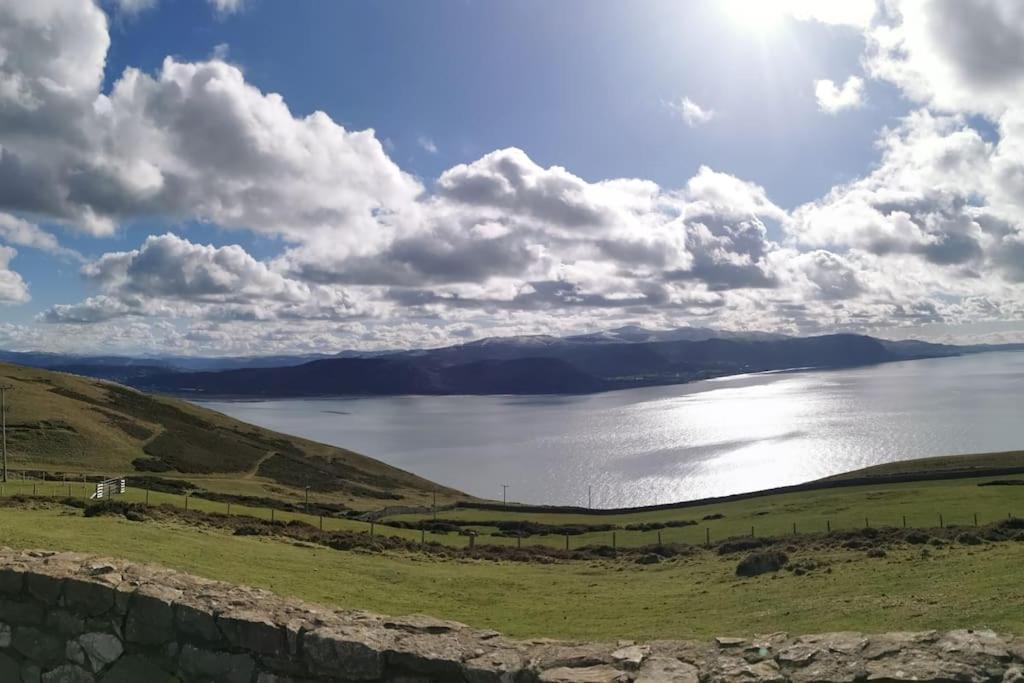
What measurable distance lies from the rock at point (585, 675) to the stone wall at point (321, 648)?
0.06 feet

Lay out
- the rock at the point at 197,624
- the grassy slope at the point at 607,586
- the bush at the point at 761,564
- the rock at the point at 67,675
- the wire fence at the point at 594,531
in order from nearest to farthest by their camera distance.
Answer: the rock at the point at 197,624 < the rock at the point at 67,675 < the grassy slope at the point at 607,586 < the bush at the point at 761,564 < the wire fence at the point at 594,531

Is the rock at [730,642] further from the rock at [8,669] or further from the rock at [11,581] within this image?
the rock at [11,581]

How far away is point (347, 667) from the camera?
6836 mm

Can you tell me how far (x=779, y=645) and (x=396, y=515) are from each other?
67.3 metres

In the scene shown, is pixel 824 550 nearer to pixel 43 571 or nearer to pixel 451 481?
pixel 43 571

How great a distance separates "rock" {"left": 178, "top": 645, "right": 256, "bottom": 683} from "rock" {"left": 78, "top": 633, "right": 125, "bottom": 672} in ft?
2.70

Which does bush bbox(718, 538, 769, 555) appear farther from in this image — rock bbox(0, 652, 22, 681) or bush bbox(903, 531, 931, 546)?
rock bbox(0, 652, 22, 681)

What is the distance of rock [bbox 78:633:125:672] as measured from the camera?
7398mm

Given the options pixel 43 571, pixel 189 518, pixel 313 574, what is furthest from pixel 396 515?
pixel 43 571

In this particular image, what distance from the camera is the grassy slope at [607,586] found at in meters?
16.9

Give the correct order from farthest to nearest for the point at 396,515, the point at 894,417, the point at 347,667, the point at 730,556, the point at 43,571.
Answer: the point at 894,417 → the point at 396,515 → the point at 730,556 → the point at 43,571 → the point at 347,667

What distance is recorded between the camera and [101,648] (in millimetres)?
7457

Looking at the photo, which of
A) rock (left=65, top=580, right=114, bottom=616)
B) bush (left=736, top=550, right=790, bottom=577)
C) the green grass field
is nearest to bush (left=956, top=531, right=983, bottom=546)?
the green grass field

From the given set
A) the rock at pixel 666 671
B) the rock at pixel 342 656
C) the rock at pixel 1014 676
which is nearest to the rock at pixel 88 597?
the rock at pixel 342 656
